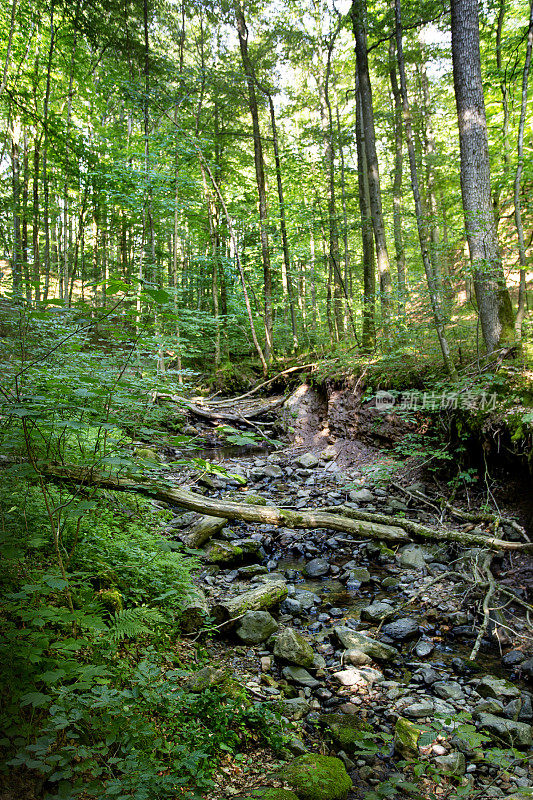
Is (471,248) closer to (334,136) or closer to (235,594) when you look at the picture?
(235,594)

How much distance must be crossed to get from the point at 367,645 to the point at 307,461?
591cm

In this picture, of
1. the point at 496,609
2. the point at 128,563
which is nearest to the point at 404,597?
the point at 496,609

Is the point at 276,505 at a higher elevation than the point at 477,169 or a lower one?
lower

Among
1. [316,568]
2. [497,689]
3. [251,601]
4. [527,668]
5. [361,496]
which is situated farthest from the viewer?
[361,496]

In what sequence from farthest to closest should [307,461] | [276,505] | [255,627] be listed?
[307,461] < [276,505] < [255,627]

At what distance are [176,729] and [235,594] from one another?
7.58 feet

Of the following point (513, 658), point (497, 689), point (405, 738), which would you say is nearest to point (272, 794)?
point (405, 738)

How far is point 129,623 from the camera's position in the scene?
2.54 metres

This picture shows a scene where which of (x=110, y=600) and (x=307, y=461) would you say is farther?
(x=307, y=461)

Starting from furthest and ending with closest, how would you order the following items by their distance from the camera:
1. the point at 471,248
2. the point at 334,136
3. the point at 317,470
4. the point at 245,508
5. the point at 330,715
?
the point at 334,136 < the point at 317,470 < the point at 471,248 < the point at 245,508 < the point at 330,715

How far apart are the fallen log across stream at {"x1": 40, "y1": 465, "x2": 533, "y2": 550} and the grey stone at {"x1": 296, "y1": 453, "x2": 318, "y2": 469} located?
10.1 feet

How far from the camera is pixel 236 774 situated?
2324mm

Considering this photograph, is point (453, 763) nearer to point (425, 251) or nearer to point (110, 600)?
point (110, 600)

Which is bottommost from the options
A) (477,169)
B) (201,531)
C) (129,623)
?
(201,531)
